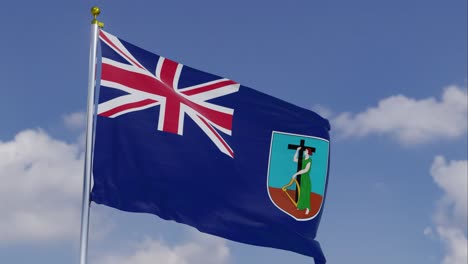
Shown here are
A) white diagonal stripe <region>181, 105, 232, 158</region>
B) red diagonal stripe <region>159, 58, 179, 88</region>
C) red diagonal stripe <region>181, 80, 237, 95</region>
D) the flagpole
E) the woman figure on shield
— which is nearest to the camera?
the flagpole

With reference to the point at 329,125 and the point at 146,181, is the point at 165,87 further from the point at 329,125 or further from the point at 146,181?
the point at 329,125

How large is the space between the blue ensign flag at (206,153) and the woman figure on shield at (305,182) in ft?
0.10

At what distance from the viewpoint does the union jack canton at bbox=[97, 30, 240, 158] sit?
19.7 meters

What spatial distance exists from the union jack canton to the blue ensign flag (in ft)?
0.08

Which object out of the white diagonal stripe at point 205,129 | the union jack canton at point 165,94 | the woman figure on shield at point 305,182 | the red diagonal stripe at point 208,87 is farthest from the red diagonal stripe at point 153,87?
the woman figure on shield at point 305,182

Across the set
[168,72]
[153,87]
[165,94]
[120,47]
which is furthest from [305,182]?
[120,47]

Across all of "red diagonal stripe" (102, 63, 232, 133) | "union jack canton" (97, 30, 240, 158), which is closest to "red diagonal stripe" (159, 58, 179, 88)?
"union jack canton" (97, 30, 240, 158)

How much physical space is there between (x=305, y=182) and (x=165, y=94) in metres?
4.39

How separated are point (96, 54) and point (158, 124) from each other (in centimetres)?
232

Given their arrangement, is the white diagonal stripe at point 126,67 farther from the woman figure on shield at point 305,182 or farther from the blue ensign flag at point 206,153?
the woman figure on shield at point 305,182

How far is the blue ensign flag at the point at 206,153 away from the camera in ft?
63.5

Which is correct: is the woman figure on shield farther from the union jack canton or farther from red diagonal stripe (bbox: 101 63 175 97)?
red diagonal stripe (bbox: 101 63 175 97)

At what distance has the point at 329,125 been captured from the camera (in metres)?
22.8

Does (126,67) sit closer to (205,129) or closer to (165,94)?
(165,94)
